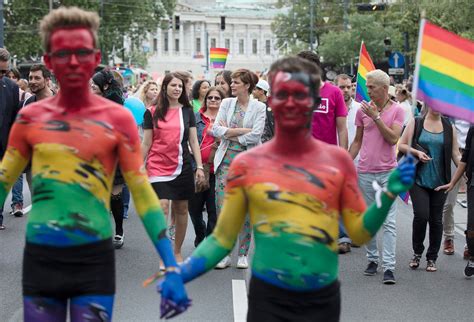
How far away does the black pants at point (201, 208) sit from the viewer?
1001cm

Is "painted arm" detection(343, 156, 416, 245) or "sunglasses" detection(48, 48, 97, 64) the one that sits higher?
"sunglasses" detection(48, 48, 97, 64)

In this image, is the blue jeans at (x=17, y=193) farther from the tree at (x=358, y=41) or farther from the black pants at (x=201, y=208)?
the tree at (x=358, y=41)

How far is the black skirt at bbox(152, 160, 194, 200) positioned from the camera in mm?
8891

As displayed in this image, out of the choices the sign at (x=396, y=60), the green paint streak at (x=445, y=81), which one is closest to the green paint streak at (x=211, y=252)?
the green paint streak at (x=445, y=81)

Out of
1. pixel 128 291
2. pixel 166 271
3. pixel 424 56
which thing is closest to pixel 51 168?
pixel 166 271

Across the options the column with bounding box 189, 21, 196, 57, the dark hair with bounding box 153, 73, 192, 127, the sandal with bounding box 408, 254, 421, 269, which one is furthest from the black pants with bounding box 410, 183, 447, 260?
the column with bounding box 189, 21, 196, 57

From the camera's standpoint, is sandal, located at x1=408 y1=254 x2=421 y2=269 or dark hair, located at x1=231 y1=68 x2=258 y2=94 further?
sandal, located at x1=408 y1=254 x2=421 y2=269

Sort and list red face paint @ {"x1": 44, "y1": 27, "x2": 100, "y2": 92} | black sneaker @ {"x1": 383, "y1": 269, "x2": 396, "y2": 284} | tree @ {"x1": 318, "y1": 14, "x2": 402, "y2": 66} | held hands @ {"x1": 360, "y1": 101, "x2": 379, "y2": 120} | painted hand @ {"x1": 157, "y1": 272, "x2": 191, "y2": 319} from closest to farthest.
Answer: painted hand @ {"x1": 157, "y1": 272, "x2": 191, "y2": 319}, red face paint @ {"x1": 44, "y1": 27, "x2": 100, "y2": 92}, held hands @ {"x1": 360, "y1": 101, "x2": 379, "y2": 120}, black sneaker @ {"x1": 383, "y1": 269, "x2": 396, "y2": 284}, tree @ {"x1": 318, "y1": 14, "x2": 402, "y2": 66}

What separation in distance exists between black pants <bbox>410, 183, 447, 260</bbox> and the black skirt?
6.93 ft

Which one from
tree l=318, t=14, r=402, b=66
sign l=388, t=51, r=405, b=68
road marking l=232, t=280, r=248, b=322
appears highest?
road marking l=232, t=280, r=248, b=322

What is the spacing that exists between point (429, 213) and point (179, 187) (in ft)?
7.92

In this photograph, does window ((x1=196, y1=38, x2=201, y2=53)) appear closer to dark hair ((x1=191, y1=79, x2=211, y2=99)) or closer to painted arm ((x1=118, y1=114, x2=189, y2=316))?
dark hair ((x1=191, y1=79, x2=211, y2=99))

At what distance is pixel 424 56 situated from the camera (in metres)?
4.62

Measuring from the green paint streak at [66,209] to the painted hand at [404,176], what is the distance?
4.12ft
